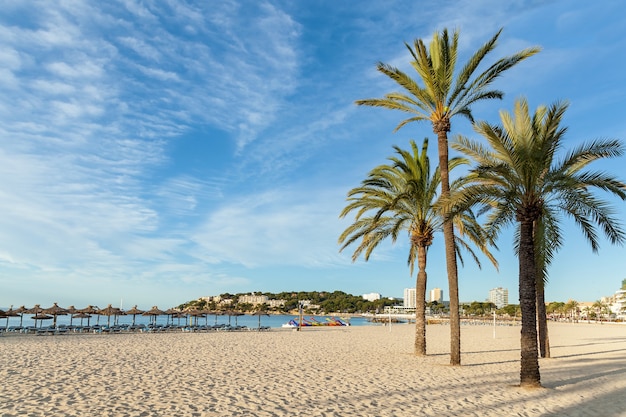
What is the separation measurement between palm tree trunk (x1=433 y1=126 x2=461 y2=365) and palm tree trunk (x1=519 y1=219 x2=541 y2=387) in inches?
127

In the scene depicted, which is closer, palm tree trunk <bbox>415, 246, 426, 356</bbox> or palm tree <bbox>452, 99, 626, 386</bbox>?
Result: palm tree <bbox>452, 99, 626, 386</bbox>

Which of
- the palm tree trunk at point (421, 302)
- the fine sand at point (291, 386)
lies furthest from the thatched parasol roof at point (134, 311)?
the palm tree trunk at point (421, 302)

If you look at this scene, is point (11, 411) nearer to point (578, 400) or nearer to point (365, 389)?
point (365, 389)

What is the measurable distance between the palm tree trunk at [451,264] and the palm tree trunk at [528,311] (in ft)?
10.6

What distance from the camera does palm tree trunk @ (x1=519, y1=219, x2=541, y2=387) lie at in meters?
11.9

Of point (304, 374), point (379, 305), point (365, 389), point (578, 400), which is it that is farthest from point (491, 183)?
point (379, 305)

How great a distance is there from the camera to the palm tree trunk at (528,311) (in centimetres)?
1188

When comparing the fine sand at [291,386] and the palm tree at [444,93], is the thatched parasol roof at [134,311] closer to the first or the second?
the fine sand at [291,386]

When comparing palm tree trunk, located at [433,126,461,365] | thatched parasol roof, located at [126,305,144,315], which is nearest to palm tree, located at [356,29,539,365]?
palm tree trunk, located at [433,126,461,365]

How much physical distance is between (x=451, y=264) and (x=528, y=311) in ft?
12.5

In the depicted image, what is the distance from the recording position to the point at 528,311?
12.0m

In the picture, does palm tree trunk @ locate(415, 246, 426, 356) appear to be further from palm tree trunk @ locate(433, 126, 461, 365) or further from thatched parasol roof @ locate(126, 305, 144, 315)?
thatched parasol roof @ locate(126, 305, 144, 315)

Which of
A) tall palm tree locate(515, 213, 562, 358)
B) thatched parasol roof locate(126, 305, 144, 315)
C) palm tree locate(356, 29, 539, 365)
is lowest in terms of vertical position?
thatched parasol roof locate(126, 305, 144, 315)

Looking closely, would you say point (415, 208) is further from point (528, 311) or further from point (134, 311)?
point (134, 311)
